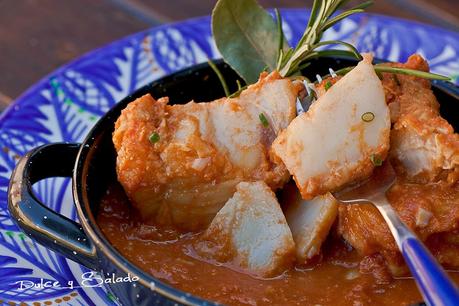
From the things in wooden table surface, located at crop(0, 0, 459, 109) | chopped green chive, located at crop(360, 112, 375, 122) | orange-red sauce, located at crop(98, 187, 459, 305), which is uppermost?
wooden table surface, located at crop(0, 0, 459, 109)

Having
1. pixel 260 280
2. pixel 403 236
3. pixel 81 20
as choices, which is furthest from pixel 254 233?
pixel 81 20

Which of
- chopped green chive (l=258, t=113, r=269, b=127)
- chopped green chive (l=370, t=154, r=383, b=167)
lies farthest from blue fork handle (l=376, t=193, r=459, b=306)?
chopped green chive (l=258, t=113, r=269, b=127)

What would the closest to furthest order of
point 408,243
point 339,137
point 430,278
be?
point 430,278 → point 408,243 → point 339,137

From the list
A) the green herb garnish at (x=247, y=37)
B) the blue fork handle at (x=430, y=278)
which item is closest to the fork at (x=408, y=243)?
the blue fork handle at (x=430, y=278)

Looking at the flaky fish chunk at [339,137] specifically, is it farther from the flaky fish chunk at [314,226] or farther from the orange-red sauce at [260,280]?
the orange-red sauce at [260,280]

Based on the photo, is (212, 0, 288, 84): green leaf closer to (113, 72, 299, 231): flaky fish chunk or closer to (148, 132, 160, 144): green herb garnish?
(113, 72, 299, 231): flaky fish chunk

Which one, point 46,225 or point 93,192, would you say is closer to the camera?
point 46,225

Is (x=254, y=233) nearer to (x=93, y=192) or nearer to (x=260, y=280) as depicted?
(x=260, y=280)
